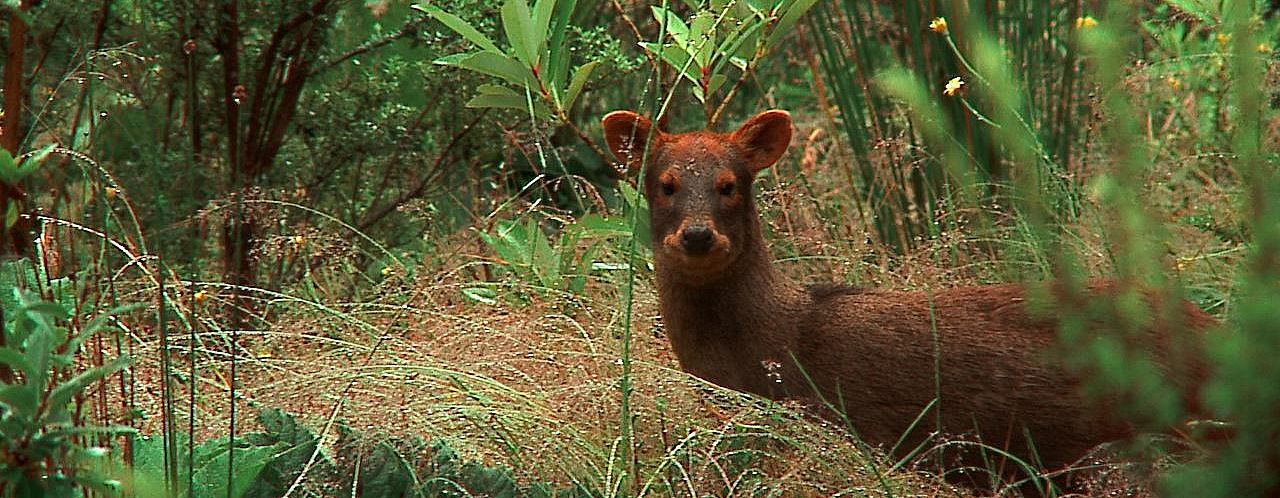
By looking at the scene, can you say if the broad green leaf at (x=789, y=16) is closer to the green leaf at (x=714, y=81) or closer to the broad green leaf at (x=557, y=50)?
the green leaf at (x=714, y=81)

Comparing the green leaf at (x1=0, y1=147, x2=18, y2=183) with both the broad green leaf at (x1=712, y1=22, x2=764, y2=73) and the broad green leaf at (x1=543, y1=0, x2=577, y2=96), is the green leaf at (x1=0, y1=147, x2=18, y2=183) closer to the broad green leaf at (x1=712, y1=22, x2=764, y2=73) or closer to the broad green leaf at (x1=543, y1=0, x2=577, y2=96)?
the broad green leaf at (x1=712, y1=22, x2=764, y2=73)

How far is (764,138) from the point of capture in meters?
3.74

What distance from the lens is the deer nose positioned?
11.2 ft

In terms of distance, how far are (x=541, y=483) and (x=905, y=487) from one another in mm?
694

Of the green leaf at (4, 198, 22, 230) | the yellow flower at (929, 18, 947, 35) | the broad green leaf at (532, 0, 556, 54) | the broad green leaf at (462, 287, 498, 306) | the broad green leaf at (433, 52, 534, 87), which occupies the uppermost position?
the green leaf at (4, 198, 22, 230)

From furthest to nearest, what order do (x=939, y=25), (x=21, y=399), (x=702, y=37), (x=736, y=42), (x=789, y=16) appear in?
1. (x=939, y=25)
2. (x=789, y=16)
3. (x=702, y=37)
4. (x=736, y=42)
5. (x=21, y=399)

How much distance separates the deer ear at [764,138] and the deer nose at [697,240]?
342 millimetres

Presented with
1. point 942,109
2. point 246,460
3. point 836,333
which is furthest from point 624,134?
point 246,460

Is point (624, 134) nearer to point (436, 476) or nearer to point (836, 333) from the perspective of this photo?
point (836, 333)

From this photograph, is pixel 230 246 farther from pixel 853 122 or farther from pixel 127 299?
pixel 853 122

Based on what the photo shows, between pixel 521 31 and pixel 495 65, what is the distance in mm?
122

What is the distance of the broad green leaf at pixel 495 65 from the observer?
3.52 metres

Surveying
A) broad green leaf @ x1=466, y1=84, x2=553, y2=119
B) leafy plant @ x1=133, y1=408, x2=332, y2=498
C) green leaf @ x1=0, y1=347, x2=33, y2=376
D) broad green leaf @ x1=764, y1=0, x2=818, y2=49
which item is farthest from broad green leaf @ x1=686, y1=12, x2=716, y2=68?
green leaf @ x1=0, y1=347, x2=33, y2=376

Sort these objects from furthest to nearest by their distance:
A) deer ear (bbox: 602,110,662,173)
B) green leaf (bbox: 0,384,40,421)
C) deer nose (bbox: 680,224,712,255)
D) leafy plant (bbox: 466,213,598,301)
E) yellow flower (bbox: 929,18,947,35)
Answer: leafy plant (bbox: 466,213,598,301)
yellow flower (bbox: 929,18,947,35)
deer ear (bbox: 602,110,662,173)
deer nose (bbox: 680,224,712,255)
green leaf (bbox: 0,384,40,421)
